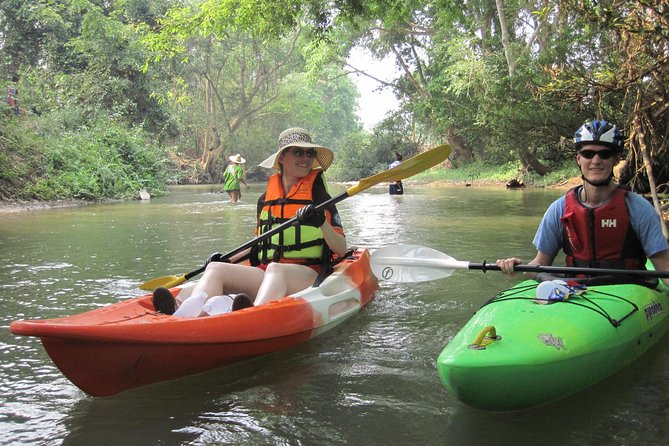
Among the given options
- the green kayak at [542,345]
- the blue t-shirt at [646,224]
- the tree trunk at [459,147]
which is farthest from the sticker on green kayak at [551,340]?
the tree trunk at [459,147]

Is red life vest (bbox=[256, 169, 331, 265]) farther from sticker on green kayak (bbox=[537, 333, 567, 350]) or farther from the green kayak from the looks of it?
sticker on green kayak (bbox=[537, 333, 567, 350])

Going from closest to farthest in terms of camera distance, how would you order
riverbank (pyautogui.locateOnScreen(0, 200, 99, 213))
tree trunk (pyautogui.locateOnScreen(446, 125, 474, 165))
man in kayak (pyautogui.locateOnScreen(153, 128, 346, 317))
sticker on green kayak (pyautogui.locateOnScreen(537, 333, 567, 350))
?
sticker on green kayak (pyautogui.locateOnScreen(537, 333, 567, 350)) < man in kayak (pyautogui.locateOnScreen(153, 128, 346, 317)) < riverbank (pyautogui.locateOnScreen(0, 200, 99, 213)) < tree trunk (pyautogui.locateOnScreen(446, 125, 474, 165))

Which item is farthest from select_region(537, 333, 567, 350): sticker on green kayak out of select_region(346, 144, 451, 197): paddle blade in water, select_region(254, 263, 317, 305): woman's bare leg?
select_region(346, 144, 451, 197): paddle blade in water

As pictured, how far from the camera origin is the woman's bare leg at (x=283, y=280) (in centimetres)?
319

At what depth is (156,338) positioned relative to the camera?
2412 mm

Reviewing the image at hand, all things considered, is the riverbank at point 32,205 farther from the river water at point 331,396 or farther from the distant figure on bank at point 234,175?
the river water at point 331,396

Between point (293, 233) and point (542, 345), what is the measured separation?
174 cm

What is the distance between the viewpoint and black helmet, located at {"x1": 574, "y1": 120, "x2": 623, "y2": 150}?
115 inches

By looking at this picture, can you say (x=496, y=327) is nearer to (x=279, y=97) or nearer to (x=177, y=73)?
(x=177, y=73)

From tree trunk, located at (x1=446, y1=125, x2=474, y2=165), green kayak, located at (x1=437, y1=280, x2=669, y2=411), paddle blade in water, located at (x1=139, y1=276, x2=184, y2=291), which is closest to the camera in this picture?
→ green kayak, located at (x1=437, y1=280, x2=669, y2=411)

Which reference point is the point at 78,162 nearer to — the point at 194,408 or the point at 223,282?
the point at 223,282

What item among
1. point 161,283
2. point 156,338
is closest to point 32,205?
point 161,283

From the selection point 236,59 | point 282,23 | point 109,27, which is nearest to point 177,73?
point 109,27

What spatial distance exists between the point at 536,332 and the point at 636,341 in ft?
2.38
